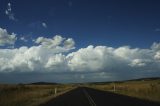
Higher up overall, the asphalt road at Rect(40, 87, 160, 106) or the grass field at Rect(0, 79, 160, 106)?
the grass field at Rect(0, 79, 160, 106)

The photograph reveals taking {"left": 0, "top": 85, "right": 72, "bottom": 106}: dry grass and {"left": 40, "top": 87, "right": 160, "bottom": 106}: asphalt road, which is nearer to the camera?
{"left": 40, "top": 87, "right": 160, "bottom": 106}: asphalt road

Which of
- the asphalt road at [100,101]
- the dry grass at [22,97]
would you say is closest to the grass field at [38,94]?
the dry grass at [22,97]

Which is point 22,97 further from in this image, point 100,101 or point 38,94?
point 100,101

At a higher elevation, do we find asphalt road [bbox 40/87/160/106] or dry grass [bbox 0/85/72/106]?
dry grass [bbox 0/85/72/106]

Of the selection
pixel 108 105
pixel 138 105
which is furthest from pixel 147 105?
pixel 108 105

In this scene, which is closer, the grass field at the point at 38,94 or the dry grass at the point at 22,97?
the dry grass at the point at 22,97

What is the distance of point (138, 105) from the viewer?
19.0m

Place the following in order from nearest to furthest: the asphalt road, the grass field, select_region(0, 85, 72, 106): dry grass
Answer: the asphalt road
select_region(0, 85, 72, 106): dry grass
the grass field

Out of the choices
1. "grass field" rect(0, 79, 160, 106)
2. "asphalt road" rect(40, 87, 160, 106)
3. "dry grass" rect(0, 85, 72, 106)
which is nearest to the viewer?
"asphalt road" rect(40, 87, 160, 106)

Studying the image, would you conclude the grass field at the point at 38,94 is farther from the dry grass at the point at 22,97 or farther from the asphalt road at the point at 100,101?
the asphalt road at the point at 100,101

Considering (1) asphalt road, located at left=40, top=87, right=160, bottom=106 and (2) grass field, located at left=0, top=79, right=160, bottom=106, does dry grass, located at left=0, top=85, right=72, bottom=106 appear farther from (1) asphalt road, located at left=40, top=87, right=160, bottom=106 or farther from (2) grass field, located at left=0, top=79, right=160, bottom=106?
(1) asphalt road, located at left=40, top=87, right=160, bottom=106

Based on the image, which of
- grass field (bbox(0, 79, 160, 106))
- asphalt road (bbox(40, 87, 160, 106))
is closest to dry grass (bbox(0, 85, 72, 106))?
grass field (bbox(0, 79, 160, 106))

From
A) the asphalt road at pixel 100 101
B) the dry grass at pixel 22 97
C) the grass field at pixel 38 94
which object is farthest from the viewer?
the grass field at pixel 38 94

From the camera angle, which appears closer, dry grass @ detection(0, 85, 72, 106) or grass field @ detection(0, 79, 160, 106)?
dry grass @ detection(0, 85, 72, 106)
